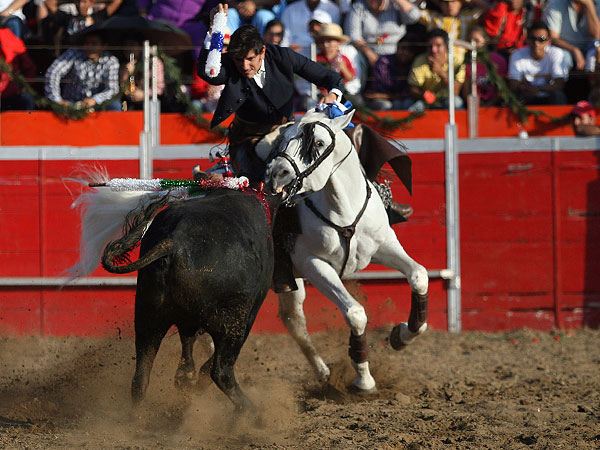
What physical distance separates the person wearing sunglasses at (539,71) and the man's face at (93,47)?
3.97 meters

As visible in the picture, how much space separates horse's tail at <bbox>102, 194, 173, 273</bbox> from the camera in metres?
3.85

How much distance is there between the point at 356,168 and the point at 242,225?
4.30 feet

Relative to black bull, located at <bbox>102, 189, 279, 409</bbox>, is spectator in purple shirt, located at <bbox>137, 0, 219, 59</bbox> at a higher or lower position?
higher

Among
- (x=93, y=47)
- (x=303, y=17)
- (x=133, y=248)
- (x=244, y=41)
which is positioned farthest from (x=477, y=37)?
(x=133, y=248)

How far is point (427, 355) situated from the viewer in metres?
7.39

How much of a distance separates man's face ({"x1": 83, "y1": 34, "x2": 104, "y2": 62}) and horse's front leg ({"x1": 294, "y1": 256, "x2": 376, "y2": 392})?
4033 millimetres

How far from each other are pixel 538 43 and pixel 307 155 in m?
4.67

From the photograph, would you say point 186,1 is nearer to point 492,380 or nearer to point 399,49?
point 399,49

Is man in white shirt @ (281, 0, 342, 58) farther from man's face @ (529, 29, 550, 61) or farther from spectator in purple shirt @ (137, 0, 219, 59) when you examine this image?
man's face @ (529, 29, 550, 61)

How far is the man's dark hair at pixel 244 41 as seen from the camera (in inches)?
202

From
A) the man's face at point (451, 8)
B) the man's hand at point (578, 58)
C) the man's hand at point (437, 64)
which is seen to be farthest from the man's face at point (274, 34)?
the man's hand at point (578, 58)

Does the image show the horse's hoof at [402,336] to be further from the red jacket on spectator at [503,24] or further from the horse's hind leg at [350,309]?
the red jacket on spectator at [503,24]

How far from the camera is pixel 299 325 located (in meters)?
6.00

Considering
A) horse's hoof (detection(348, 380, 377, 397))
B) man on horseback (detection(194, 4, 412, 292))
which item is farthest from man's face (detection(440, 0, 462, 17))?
horse's hoof (detection(348, 380, 377, 397))
